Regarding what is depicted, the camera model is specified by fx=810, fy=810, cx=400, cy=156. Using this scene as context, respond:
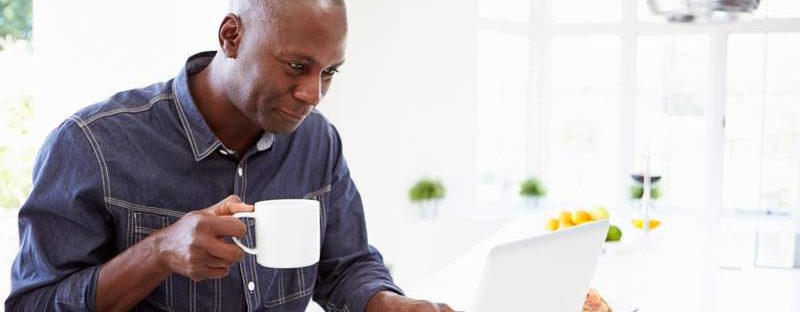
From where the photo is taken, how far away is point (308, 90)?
1126mm

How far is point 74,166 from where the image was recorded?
1154 millimetres

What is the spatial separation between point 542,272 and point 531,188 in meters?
4.64

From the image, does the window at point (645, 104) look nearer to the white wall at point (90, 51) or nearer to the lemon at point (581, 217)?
the white wall at point (90, 51)

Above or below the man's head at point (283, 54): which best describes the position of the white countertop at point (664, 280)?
below

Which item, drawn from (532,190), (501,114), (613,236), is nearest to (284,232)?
(613,236)

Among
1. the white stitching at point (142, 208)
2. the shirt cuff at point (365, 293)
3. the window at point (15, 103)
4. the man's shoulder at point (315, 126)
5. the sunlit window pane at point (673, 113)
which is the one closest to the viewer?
the white stitching at point (142, 208)

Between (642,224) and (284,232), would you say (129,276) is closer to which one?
(284,232)

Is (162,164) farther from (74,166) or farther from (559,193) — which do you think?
(559,193)

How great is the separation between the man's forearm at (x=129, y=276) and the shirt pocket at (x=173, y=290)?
0.12 m

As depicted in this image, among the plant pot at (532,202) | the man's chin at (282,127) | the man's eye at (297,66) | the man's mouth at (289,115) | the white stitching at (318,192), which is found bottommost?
the plant pot at (532,202)

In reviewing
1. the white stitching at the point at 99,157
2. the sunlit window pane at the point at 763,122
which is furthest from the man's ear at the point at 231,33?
the sunlit window pane at the point at 763,122

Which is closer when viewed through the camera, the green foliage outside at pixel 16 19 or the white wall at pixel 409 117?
the green foliage outside at pixel 16 19

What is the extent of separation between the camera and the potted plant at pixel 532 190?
18.7ft

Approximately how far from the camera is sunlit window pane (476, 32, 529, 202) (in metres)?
5.71
